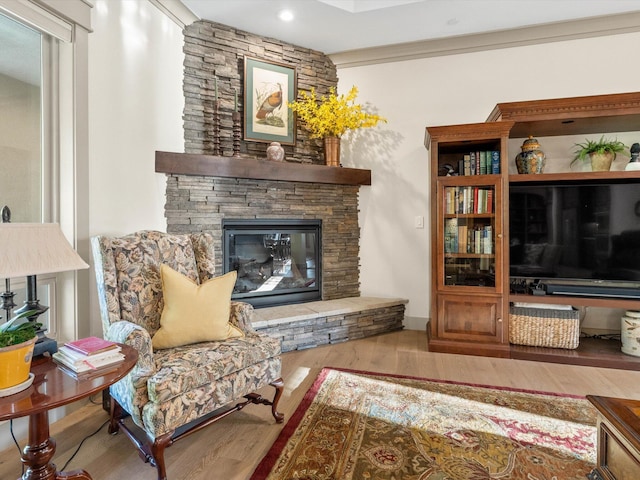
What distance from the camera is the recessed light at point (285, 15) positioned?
2873 mm

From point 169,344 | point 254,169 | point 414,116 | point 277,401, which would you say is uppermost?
point 414,116

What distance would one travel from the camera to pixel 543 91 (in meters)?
3.27

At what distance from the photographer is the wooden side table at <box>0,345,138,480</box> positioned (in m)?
1.07

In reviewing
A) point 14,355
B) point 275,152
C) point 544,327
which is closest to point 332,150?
point 275,152

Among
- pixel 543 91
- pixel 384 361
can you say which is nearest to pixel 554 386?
pixel 384 361

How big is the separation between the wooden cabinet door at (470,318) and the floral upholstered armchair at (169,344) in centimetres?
169

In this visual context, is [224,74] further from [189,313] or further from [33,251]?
[33,251]

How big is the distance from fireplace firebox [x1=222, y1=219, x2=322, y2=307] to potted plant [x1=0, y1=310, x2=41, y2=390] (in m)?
1.93

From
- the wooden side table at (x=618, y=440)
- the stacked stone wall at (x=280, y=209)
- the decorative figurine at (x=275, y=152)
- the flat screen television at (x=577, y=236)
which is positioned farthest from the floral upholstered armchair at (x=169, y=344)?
the flat screen television at (x=577, y=236)

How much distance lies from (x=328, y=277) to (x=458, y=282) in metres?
1.25

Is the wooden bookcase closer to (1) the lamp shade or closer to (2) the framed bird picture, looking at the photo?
(2) the framed bird picture

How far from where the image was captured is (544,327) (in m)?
2.90

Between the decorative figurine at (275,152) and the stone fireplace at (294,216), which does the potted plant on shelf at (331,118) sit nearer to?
the stone fireplace at (294,216)

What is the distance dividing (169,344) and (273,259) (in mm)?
1671
